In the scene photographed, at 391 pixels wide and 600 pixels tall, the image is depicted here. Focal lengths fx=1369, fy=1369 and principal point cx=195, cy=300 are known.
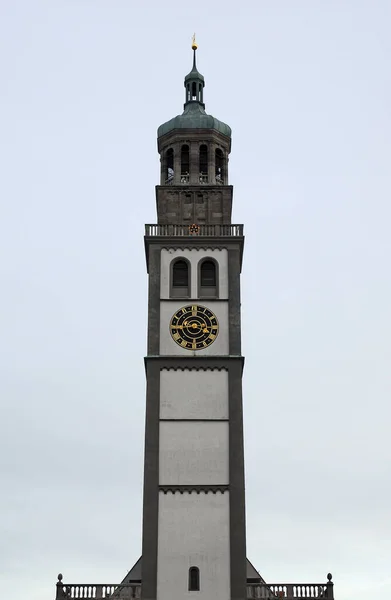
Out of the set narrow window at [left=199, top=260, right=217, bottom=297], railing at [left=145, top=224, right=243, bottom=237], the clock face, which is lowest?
the clock face

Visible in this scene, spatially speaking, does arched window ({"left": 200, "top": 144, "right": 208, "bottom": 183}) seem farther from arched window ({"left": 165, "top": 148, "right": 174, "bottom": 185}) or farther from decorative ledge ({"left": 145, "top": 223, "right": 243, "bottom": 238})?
decorative ledge ({"left": 145, "top": 223, "right": 243, "bottom": 238})

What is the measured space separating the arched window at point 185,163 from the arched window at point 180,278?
525 centimetres

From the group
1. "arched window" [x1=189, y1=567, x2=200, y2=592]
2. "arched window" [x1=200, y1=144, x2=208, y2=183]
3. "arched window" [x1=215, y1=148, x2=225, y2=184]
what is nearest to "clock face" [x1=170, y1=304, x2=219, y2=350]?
"arched window" [x1=200, y1=144, x2=208, y2=183]

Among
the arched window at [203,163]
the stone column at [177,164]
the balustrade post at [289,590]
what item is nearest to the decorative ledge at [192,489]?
the balustrade post at [289,590]

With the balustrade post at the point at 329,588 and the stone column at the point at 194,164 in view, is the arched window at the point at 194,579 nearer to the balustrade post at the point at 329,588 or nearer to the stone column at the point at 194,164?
the balustrade post at the point at 329,588

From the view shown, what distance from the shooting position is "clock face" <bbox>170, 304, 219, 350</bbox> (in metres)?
62.0

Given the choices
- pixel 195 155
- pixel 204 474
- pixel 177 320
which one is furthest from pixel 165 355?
pixel 195 155

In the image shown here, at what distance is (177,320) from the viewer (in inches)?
2462

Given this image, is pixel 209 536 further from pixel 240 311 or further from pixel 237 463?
pixel 240 311

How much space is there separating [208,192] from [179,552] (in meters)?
18.1

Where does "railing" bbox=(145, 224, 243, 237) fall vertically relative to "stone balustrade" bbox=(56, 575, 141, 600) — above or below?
above

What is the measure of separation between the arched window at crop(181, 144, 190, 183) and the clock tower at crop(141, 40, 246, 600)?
0.16 feet

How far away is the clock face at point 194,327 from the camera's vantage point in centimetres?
6200

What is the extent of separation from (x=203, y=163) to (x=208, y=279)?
7120 mm
